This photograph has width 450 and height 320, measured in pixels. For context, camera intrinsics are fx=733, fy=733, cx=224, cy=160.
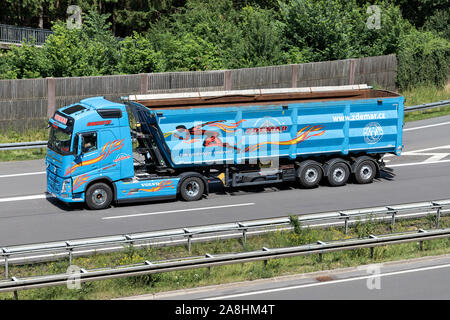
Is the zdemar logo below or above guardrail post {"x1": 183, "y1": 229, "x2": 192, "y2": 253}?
above

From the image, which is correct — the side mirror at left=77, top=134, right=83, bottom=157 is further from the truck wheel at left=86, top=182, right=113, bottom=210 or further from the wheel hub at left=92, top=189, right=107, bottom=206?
the wheel hub at left=92, top=189, right=107, bottom=206

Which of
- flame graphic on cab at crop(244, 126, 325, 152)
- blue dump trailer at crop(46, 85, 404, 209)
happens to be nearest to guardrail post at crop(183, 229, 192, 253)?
blue dump trailer at crop(46, 85, 404, 209)

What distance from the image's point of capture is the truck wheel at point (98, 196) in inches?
793

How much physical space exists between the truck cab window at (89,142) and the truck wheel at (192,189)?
2800 millimetres

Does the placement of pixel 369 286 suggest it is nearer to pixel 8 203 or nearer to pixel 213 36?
pixel 8 203

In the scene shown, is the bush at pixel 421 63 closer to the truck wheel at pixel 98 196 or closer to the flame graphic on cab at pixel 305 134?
the flame graphic on cab at pixel 305 134

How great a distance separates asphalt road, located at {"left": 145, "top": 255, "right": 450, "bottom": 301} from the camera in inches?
547

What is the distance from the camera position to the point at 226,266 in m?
15.7

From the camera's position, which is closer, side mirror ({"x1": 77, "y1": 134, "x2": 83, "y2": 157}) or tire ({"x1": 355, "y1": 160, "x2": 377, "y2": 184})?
side mirror ({"x1": 77, "y1": 134, "x2": 83, "y2": 157})

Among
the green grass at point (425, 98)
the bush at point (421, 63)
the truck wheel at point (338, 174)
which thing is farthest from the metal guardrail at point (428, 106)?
the truck wheel at point (338, 174)

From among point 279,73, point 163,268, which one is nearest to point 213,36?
point 279,73

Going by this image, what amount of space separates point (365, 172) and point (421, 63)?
57.1ft

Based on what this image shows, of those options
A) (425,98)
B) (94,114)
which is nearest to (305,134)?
(94,114)

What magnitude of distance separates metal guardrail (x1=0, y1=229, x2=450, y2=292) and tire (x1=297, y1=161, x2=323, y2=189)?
6074 mm
